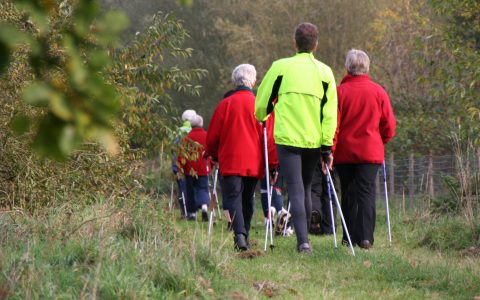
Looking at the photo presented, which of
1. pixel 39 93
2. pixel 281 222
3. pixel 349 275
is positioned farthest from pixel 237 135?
pixel 39 93

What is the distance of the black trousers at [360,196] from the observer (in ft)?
34.1

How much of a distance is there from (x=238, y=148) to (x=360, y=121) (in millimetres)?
1281

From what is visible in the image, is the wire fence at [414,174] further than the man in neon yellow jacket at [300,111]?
Yes

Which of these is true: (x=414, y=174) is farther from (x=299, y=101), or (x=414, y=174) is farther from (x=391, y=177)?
(x=299, y=101)

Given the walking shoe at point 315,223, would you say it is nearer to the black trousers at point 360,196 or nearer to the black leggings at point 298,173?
the black trousers at point 360,196

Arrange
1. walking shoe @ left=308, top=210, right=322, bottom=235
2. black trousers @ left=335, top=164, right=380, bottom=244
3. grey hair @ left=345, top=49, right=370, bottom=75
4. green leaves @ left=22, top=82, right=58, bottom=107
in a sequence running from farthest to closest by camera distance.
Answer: walking shoe @ left=308, top=210, right=322, bottom=235, grey hair @ left=345, top=49, right=370, bottom=75, black trousers @ left=335, top=164, right=380, bottom=244, green leaves @ left=22, top=82, right=58, bottom=107

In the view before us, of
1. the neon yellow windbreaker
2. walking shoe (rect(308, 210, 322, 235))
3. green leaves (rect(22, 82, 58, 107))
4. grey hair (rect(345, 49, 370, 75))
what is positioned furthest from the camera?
walking shoe (rect(308, 210, 322, 235))

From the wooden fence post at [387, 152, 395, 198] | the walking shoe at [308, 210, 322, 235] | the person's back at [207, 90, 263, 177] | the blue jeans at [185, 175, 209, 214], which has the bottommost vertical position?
the wooden fence post at [387, 152, 395, 198]

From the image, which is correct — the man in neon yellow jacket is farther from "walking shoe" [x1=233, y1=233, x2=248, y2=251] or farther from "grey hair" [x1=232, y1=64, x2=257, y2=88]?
"grey hair" [x1=232, y1=64, x2=257, y2=88]

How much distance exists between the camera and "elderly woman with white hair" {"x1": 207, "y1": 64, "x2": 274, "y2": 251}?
998cm

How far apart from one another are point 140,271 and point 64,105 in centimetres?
387

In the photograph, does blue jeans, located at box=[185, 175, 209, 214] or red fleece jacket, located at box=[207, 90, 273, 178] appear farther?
blue jeans, located at box=[185, 175, 209, 214]

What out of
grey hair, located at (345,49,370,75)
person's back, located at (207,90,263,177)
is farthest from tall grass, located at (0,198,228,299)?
grey hair, located at (345,49,370,75)

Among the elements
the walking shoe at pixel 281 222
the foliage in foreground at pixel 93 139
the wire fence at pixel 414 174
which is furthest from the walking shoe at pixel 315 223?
the wire fence at pixel 414 174
